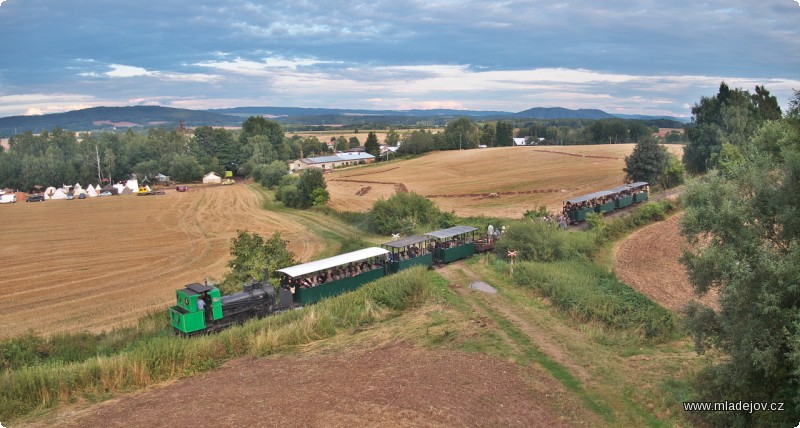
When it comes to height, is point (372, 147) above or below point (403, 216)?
above

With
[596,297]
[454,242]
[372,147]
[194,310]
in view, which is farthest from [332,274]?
[372,147]

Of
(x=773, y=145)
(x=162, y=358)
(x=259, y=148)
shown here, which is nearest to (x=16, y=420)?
(x=162, y=358)

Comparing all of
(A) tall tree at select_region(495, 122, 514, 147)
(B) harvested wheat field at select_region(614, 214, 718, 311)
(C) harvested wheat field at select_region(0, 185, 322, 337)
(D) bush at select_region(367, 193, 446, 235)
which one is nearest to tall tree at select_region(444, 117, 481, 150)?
(A) tall tree at select_region(495, 122, 514, 147)

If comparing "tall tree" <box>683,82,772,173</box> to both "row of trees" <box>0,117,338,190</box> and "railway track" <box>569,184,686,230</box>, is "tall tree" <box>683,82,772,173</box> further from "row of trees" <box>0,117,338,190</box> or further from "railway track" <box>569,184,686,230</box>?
"row of trees" <box>0,117,338,190</box>

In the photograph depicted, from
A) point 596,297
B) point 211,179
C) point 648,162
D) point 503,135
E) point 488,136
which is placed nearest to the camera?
point 596,297

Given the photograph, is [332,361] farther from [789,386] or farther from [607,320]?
[789,386]

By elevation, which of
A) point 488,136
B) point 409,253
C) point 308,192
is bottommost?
point 409,253

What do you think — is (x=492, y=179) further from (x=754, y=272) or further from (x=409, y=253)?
(x=754, y=272)
